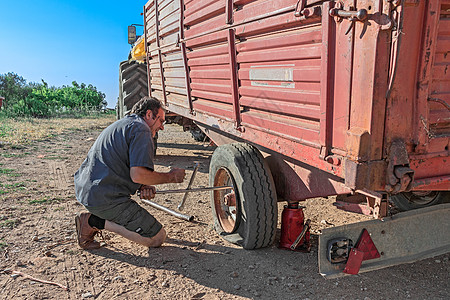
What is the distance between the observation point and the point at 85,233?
11.1ft

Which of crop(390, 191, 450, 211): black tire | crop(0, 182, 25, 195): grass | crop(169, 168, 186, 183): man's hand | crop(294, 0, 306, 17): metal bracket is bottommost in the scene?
crop(0, 182, 25, 195): grass

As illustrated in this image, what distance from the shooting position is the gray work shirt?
10.4 ft

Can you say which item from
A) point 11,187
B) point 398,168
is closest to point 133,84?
point 11,187

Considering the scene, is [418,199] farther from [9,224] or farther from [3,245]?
[9,224]

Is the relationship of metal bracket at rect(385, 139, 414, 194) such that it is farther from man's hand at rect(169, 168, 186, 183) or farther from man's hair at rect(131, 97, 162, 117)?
man's hair at rect(131, 97, 162, 117)

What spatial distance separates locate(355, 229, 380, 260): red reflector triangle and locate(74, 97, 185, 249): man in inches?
62.7

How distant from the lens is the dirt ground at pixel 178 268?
2.71 m

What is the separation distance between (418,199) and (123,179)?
106 inches

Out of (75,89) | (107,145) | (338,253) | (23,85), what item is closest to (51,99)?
(75,89)

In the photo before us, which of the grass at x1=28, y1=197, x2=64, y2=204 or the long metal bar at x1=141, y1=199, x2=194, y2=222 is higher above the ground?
the grass at x1=28, y1=197, x2=64, y2=204

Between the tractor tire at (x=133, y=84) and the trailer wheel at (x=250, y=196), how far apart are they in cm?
441

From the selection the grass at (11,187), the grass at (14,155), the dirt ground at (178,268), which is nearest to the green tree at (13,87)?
the grass at (14,155)

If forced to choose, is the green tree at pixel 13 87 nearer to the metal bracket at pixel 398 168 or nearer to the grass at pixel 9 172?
the grass at pixel 9 172

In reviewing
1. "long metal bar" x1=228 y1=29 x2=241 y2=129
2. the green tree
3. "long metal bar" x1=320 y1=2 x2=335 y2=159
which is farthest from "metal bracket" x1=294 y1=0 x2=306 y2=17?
the green tree
